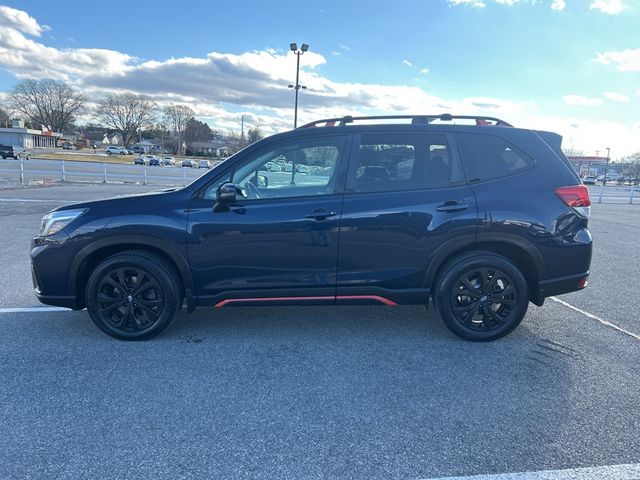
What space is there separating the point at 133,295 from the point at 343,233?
1931mm

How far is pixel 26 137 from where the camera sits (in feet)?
287

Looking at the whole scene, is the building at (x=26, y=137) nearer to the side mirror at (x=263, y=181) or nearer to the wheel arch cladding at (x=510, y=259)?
the side mirror at (x=263, y=181)

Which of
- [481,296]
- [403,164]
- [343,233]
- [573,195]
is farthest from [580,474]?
[403,164]

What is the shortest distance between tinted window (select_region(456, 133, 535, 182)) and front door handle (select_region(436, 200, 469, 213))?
10.5 inches

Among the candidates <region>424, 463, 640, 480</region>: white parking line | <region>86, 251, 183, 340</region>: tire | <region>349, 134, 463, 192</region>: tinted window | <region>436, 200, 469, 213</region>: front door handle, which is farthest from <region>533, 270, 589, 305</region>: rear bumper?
<region>86, 251, 183, 340</region>: tire

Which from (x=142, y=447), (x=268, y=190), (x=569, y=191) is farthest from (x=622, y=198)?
(x=142, y=447)

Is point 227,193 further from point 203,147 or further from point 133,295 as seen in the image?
point 203,147

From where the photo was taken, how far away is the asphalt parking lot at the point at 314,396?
2520 mm

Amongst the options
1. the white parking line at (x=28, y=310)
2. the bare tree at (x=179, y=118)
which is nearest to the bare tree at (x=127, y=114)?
the bare tree at (x=179, y=118)

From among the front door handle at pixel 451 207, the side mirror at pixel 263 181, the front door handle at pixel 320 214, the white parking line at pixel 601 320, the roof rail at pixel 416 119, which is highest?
the roof rail at pixel 416 119

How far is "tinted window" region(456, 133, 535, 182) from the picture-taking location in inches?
159

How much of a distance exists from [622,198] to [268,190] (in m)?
26.8

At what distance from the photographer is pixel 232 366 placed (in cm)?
359

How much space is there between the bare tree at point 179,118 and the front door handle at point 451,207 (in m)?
107
